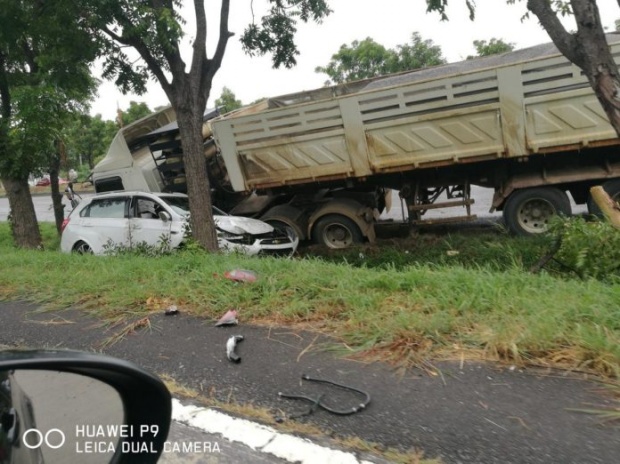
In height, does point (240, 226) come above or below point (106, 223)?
below

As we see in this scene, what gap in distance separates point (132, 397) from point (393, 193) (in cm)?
1065

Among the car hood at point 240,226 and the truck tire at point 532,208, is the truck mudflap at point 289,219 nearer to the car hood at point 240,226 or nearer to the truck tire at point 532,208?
the car hood at point 240,226

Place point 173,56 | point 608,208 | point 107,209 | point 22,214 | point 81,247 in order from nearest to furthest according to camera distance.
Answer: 1. point 608,208
2. point 173,56
3. point 107,209
4. point 81,247
5. point 22,214

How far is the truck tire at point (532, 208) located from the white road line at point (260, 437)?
6708 mm

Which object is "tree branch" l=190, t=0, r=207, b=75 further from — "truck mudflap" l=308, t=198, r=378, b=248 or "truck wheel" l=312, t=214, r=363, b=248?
"truck wheel" l=312, t=214, r=363, b=248

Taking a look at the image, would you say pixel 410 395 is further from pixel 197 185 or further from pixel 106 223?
pixel 106 223

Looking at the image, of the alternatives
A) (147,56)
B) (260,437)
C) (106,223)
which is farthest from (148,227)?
(260,437)

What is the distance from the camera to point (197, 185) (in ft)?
23.3

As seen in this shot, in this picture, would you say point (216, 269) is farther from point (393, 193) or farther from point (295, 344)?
point (393, 193)

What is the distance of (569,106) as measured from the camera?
718 centimetres

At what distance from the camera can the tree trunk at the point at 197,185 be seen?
23.2 ft

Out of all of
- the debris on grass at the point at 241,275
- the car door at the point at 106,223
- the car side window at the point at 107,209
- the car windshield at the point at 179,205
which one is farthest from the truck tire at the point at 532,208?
the car side window at the point at 107,209

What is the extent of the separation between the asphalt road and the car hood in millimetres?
4308

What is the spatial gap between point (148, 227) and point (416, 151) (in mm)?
4716
